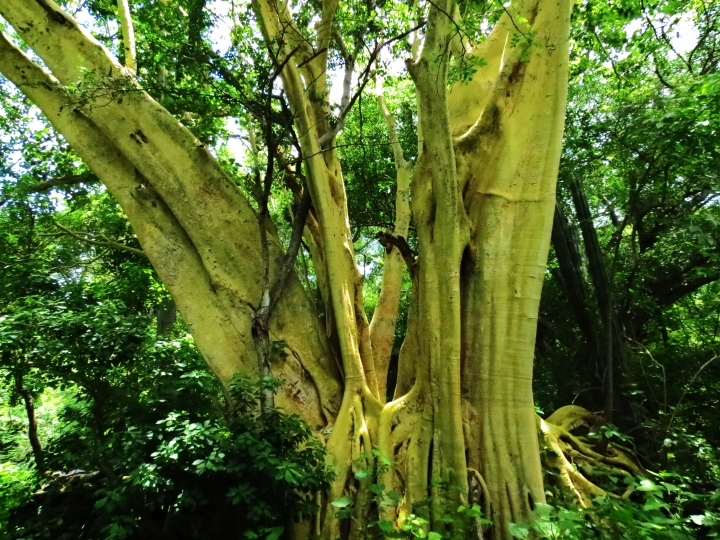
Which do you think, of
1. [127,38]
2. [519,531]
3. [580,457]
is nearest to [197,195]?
[127,38]

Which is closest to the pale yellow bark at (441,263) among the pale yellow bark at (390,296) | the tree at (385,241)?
the tree at (385,241)

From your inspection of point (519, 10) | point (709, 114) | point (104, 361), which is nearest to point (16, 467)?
point (104, 361)

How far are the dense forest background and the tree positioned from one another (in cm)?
48

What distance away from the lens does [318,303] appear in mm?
6742

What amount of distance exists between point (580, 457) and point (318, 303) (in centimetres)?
406

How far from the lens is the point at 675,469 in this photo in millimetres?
3936

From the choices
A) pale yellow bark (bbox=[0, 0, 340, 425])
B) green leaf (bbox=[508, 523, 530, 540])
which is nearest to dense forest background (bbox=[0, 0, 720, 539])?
green leaf (bbox=[508, 523, 530, 540])

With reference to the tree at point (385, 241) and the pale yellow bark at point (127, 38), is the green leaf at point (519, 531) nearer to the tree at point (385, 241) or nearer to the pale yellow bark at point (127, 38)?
the tree at point (385, 241)

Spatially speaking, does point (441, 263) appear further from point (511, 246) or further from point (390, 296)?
point (390, 296)

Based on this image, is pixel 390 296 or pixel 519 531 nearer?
pixel 519 531

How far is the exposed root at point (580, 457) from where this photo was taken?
11.7 feet

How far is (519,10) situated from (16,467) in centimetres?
777

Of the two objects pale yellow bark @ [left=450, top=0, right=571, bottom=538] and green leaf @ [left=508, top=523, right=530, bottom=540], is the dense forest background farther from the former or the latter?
pale yellow bark @ [left=450, top=0, right=571, bottom=538]

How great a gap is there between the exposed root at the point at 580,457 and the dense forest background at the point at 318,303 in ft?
0.65
